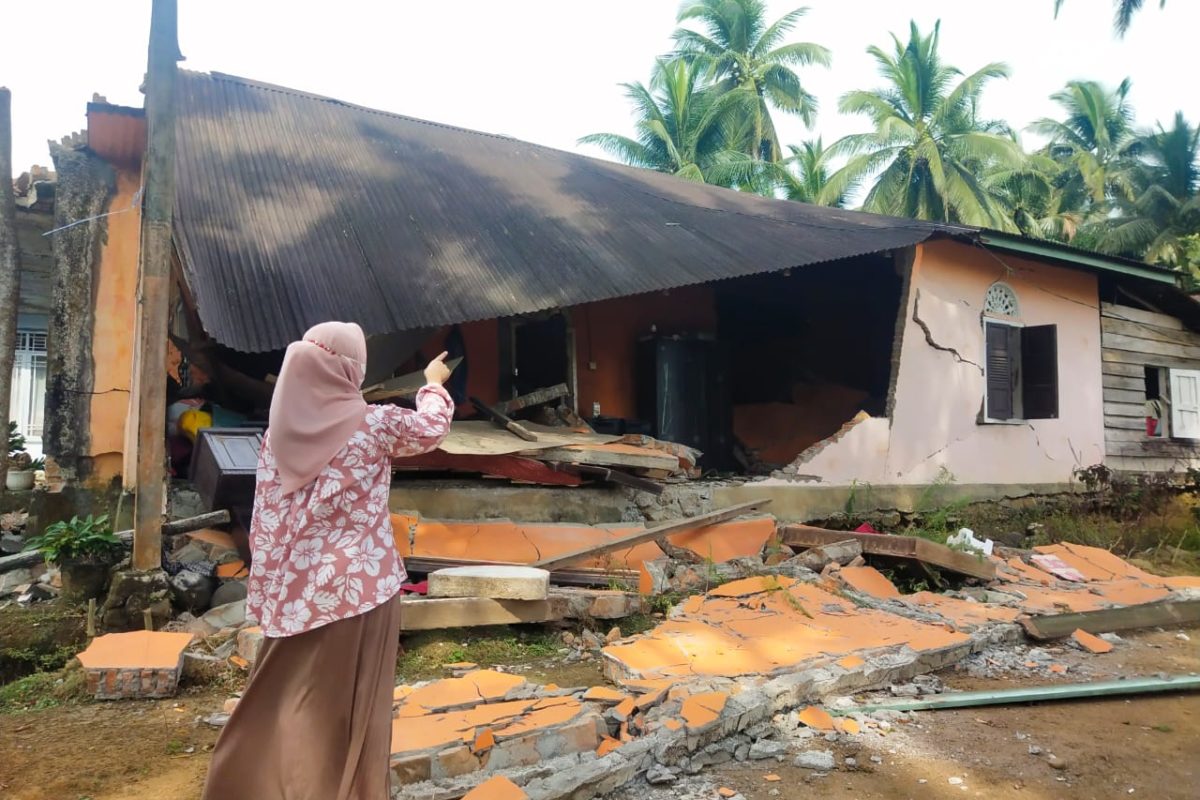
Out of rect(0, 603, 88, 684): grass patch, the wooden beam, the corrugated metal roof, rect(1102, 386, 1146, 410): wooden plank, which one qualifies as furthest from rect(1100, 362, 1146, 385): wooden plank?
rect(0, 603, 88, 684): grass patch

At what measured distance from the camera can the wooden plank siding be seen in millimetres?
9484

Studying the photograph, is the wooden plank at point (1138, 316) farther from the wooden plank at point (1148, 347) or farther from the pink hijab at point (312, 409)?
the pink hijab at point (312, 409)

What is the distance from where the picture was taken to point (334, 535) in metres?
2.25

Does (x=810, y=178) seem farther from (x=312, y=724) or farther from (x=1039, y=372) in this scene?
(x=312, y=724)

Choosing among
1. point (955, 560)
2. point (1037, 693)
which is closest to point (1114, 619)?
point (955, 560)

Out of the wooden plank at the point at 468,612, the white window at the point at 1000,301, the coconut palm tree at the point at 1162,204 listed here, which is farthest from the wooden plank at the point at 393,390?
the coconut palm tree at the point at 1162,204

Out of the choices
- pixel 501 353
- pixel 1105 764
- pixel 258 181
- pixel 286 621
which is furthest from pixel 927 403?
pixel 286 621

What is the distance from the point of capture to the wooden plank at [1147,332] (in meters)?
9.53

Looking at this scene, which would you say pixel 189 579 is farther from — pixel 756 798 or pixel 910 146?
pixel 910 146

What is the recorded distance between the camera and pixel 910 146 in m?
20.7

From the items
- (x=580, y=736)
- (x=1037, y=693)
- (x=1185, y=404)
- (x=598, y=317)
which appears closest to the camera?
(x=580, y=736)

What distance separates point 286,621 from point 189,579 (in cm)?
277

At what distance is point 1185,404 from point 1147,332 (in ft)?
3.67

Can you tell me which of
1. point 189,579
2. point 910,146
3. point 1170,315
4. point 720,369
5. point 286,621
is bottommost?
point 189,579
